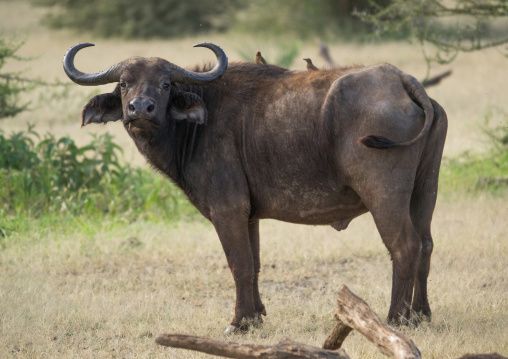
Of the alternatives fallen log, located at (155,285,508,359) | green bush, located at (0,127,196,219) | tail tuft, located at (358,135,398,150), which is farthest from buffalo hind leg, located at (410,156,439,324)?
green bush, located at (0,127,196,219)

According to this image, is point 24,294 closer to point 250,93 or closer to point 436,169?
point 250,93

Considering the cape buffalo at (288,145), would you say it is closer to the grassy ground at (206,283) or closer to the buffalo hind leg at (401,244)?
the buffalo hind leg at (401,244)

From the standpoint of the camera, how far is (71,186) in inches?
411

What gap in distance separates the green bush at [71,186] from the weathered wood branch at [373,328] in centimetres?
563

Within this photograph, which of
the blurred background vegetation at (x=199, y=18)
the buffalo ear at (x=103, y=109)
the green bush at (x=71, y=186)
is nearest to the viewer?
the buffalo ear at (x=103, y=109)

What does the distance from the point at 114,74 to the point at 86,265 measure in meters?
2.83

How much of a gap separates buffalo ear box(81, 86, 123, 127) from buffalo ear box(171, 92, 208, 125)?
495 mm

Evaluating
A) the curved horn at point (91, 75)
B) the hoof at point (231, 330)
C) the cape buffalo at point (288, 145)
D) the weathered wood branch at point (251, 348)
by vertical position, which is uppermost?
the curved horn at point (91, 75)

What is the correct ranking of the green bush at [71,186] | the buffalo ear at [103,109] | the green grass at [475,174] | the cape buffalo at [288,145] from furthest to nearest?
the green grass at [475,174] → the green bush at [71,186] → the buffalo ear at [103,109] → the cape buffalo at [288,145]

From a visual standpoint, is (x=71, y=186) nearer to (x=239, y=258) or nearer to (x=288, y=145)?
(x=239, y=258)

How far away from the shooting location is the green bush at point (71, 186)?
→ 395 inches

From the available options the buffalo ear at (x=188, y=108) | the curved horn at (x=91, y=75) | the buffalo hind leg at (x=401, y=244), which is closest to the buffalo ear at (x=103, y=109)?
the curved horn at (x=91, y=75)

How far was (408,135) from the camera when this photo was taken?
19.1 feet

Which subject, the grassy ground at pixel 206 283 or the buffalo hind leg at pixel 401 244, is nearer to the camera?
the buffalo hind leg at pixel 401 244
